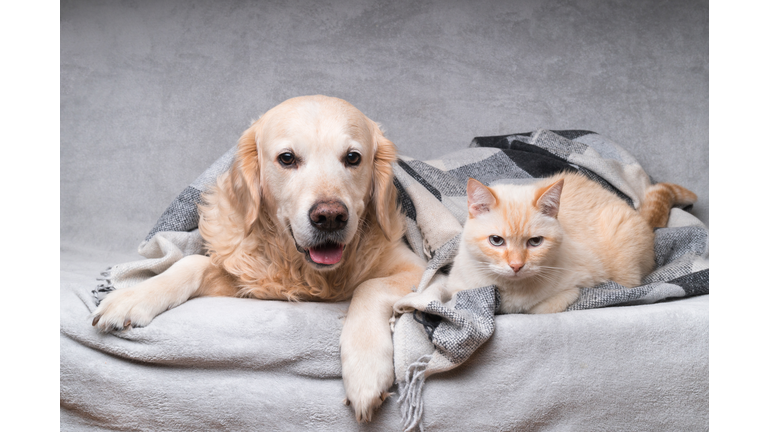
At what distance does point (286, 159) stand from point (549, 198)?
797 mm

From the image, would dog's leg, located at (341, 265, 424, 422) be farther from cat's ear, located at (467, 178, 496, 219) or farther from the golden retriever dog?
A: cat's ear, located at (467, 178, 496, 219)

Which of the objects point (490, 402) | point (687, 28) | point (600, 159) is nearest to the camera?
point (490, 402)

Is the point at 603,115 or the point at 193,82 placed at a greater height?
the point at 193,82

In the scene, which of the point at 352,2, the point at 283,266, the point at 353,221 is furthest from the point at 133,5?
the point at 353,221

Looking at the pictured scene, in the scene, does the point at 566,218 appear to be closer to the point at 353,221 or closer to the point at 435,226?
the point at 435,226

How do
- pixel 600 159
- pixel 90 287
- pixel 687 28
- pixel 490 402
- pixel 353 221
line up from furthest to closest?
1. pixel 687 28
2. pixel 600 159
3. pixel 90 287
4. pixel 353 221
5. pixel 490 402

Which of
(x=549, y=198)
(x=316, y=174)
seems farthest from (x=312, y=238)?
(x=549, y=198)

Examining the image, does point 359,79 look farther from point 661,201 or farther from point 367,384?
point 367,384

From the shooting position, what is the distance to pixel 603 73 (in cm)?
258

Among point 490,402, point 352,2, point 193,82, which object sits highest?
point 352,2

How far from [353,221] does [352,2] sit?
1.68 meters

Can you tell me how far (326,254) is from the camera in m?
1.40

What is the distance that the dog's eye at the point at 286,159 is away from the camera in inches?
58.2

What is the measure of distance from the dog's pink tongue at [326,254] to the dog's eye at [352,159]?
0.28 m
